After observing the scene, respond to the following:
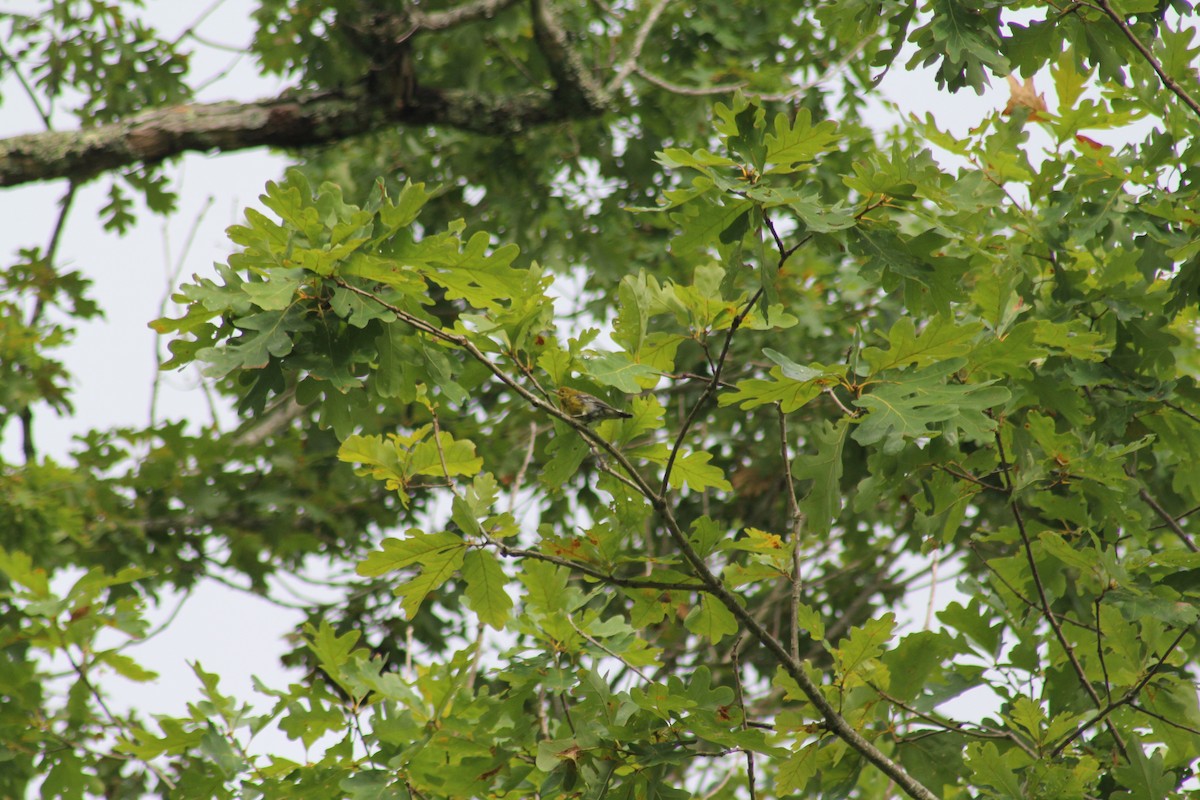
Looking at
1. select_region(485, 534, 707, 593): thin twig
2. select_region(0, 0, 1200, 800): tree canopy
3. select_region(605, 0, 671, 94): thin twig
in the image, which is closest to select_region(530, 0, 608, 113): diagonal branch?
select_region(605, 0, 671, 94): thin twig

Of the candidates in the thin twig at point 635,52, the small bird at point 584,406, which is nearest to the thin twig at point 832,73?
the thin twig at point 635,52

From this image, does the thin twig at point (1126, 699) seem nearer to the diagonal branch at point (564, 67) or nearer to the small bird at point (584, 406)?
the small bird at point (584, 406)

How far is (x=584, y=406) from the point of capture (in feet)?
5.60

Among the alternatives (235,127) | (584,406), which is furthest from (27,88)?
(584,406)

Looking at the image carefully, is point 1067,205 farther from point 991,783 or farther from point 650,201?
point 650,201

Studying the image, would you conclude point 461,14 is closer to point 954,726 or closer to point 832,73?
point 832,73

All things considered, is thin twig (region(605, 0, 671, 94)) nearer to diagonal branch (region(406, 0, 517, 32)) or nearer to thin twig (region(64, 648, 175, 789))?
diagonal branch (region(406, 0, 517, 32))

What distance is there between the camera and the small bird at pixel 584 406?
5.58 ft

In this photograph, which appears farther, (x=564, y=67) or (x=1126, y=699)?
(x=564, y=67)

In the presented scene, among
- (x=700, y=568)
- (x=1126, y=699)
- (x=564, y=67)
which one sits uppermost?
(x=564, y=67)

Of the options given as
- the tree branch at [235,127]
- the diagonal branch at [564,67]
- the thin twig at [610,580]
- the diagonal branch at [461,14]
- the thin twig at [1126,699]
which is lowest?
the thin twig at [1126,699]

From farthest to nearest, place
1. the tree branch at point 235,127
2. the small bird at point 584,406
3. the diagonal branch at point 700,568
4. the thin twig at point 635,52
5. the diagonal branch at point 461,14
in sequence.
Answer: the thin twig at point 635,52
the diagonal branch at point 461,14
the tree branch at point 235,127
the small bird at point 584,406
the diagonal branch at point 700,568

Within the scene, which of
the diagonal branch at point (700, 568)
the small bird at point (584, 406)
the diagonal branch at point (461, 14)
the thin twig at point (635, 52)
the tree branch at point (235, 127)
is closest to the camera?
the diagonal branch at point (700, 568)

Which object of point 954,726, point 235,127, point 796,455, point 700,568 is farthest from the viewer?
point 235,127
